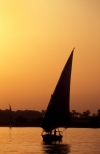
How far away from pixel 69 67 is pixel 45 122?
7.74m

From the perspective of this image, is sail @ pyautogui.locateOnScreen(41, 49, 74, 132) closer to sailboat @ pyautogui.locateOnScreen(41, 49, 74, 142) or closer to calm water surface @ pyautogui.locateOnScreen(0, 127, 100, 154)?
sailboat @ pyautogui.locateOnScreen(41, 49, 74, 142)

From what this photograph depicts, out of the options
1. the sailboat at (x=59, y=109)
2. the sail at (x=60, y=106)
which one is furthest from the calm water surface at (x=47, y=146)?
the sail at (x=60, y=106)

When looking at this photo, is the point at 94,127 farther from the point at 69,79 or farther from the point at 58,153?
the point at 58,153

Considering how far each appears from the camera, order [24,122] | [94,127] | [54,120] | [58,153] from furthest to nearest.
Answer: [24,122] → [94,127] → [54,120] → [58,153]

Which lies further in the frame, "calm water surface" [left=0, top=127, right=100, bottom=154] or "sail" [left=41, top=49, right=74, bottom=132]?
"sail" [left=41, top=49, right=74, bottom=132]

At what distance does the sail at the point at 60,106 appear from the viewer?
6831 centimetres

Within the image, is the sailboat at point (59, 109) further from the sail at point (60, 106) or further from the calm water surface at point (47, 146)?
the calm water surface at point (47, 146)

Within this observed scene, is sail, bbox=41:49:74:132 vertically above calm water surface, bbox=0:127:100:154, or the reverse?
sail, bbox=41:49:74:132

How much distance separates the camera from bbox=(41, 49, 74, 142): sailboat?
224ft

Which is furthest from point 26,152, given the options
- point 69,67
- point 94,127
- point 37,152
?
point 94,127

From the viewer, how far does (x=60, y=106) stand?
6894 centimetres

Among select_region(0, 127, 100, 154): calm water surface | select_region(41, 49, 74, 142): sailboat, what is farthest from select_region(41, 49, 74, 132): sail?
select_region(0, 127, 100, 154): calm water surface

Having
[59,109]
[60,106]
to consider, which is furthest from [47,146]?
[60,106]

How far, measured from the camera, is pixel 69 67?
230 feet
